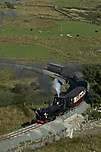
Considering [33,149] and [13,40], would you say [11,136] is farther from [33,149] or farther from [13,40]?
[13,40]

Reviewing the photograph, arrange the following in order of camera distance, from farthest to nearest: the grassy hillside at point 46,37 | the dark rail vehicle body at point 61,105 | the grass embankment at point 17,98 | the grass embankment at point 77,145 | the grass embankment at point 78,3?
1. the grass embankment at point 78,3
2. the grassy hillside at point 46,37
3. the grass embankment at point 17,98
4. the dark rail vehicle body at point 61,105
5. the grass embankment at point 77,145

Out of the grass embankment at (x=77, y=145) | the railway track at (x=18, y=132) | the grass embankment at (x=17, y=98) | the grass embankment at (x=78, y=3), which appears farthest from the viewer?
the grass embankment at (x=78, y=3)

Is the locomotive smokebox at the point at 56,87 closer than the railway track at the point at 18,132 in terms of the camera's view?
No

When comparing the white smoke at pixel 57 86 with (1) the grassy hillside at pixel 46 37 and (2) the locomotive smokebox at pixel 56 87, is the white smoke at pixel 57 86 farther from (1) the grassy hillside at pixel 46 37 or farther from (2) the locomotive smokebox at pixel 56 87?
(1) the grassy hillside at pixel 46 37

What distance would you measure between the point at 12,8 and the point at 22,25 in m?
19.7

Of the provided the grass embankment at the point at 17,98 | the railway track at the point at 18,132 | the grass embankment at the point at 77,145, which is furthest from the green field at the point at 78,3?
the grass embankment at the point at 77,145

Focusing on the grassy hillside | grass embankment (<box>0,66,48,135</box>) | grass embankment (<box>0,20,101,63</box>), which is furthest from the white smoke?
grass embankment (<box>0,20,101,63</box>)

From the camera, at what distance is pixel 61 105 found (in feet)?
148

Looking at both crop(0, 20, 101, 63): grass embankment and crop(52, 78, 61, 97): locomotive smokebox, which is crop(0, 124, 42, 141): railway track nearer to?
crop(52, 78, 61, 97): locomotive smokebox

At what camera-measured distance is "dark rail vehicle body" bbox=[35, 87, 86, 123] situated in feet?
139

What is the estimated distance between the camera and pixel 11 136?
128 feet

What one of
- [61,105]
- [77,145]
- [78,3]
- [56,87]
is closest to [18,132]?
[77,145]

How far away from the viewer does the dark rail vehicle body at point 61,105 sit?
42.5 meters

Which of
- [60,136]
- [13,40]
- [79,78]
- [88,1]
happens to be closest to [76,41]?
[13,40]
